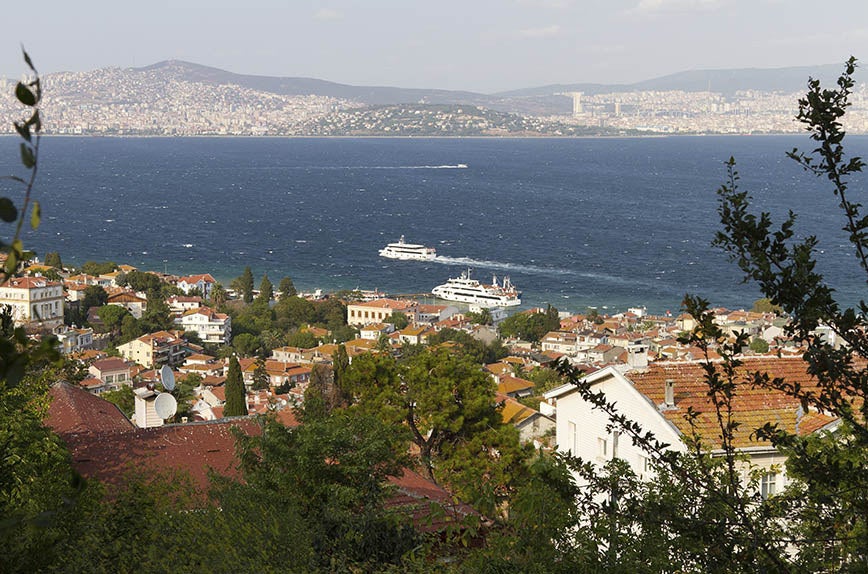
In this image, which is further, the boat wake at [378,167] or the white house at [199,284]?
the boat wake at [378,167]

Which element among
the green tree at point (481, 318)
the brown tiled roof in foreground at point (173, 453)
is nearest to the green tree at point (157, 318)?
the green tree at point (481, 318)

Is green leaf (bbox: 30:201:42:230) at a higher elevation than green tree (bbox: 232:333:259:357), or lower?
higher

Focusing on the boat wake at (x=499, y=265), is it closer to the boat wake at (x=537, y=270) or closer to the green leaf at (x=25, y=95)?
the boat wake at (x=537, y=270)

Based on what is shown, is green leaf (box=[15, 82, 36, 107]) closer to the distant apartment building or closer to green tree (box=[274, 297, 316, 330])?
the distant apartment building

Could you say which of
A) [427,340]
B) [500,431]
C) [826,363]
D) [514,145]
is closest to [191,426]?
[500,431]

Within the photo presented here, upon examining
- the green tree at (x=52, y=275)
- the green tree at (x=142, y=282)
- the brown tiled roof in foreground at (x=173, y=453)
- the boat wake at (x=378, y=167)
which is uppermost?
the brown tiled roof in foreground at (x=173, y=453)

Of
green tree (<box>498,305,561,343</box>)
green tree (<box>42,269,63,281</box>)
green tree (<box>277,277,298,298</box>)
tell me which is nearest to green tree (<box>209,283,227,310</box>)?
green tree (<box>277,277,298,298</box>)
